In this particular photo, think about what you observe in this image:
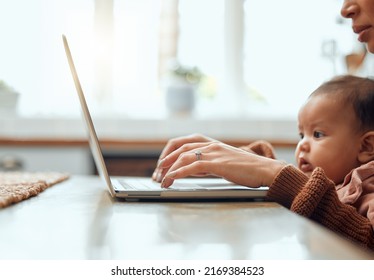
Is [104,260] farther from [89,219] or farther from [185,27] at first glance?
[185,27]

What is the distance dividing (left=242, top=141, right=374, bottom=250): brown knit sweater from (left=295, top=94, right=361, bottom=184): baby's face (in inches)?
10.3

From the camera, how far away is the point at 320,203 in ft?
2.10

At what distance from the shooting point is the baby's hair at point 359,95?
2.97ft

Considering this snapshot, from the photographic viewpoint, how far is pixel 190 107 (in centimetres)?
246

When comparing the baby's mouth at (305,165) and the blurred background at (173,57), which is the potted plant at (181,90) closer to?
the blurred background at (173,57)

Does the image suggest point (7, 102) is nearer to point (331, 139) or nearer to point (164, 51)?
point (164, 51)

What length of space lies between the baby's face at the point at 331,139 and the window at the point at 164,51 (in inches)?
61.5

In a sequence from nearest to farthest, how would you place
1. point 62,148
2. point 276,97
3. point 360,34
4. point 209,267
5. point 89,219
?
point 209,267 → point 89,219 → point 360,34 → point 62,148 → point 276,97

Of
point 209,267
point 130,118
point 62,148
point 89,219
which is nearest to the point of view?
point 209,267

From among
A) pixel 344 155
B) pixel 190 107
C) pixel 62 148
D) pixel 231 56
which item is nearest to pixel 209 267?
pixel 344 155

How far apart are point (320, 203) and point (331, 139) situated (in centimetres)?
29

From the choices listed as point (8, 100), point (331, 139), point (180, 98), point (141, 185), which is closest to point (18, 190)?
point (141, 185)

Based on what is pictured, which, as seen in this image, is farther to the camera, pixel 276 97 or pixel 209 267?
pixel 276 97

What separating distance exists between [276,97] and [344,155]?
66.3 inches
